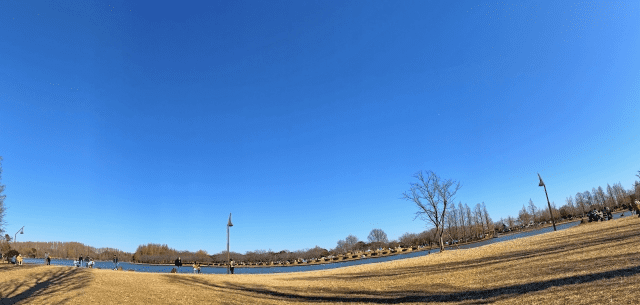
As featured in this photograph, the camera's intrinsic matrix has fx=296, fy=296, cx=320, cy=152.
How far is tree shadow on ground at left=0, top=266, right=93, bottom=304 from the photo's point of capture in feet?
47.4

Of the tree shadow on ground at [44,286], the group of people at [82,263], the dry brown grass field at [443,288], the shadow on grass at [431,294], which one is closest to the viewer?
the dry brown grass field at [443,288]

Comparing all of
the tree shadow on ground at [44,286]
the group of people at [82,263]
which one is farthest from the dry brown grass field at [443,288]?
the group of people at [82,263]

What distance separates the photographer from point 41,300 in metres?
13.9

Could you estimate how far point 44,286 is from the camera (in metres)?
17.3

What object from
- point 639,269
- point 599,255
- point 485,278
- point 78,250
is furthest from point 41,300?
point 78,250

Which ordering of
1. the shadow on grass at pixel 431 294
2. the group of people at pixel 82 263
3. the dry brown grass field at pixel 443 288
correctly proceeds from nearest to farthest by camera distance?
1. the dry brown grass field at pixel 443 288
2. the shadow on grass at pixel 431 294
3. the group of people at pixel 82 263

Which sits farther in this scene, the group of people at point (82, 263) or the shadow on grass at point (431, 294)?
the group of people at point (82, 263)

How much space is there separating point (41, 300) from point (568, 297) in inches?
818

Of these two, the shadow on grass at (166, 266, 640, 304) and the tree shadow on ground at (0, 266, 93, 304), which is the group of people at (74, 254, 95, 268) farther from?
the shadow on grass at (166, 266, 640, 304)

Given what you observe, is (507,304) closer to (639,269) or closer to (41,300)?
(639,269)

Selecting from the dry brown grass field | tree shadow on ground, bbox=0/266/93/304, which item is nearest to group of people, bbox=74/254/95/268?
tree shadow on ground, bbox=0/266/93/304

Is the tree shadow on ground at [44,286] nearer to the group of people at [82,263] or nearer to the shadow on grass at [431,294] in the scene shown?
the shadow on grass at [431,294]

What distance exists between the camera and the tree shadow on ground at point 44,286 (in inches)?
569

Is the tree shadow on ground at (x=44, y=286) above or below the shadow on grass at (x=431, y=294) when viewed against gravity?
above
